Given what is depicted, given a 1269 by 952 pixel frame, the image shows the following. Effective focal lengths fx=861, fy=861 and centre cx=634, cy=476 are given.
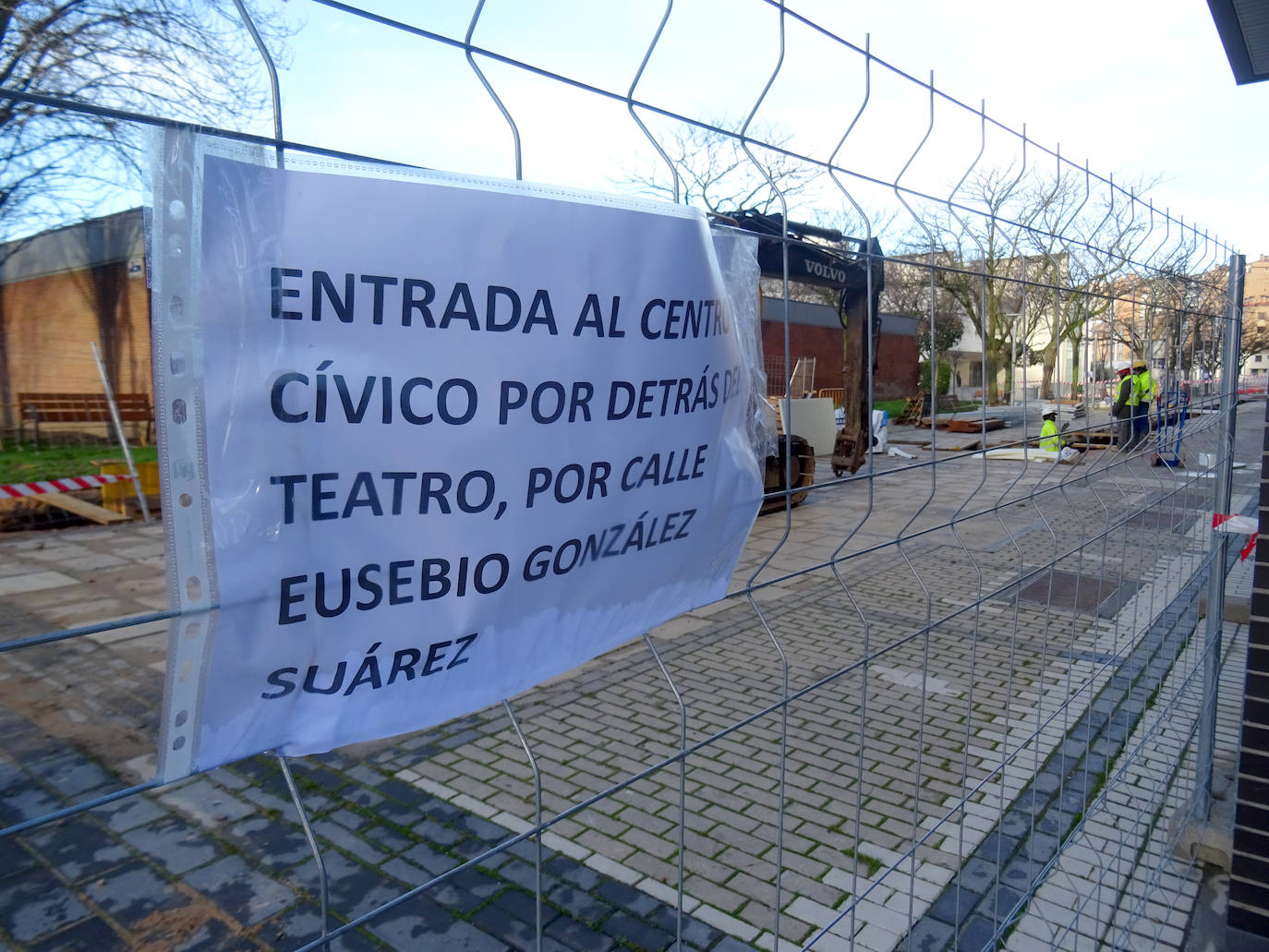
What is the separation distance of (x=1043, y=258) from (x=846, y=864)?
7.98 feet

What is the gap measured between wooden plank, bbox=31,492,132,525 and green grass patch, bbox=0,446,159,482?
3cm

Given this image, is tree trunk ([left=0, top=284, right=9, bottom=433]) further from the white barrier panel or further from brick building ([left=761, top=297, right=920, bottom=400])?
the white barrier panel

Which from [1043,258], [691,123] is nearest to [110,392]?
[691,123]

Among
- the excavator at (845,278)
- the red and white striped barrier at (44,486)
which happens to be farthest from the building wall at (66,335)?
the excavator at (845,278)

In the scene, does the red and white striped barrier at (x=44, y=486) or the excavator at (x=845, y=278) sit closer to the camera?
the red and white striped barrier at (x=44, y=486)

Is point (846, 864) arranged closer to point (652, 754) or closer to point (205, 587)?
point (652, 754)

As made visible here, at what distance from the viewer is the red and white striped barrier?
0.99 m

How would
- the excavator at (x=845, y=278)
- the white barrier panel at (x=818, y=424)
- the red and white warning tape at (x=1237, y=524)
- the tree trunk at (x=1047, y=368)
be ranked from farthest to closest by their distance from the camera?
1. the red and white warning tape at (x=1237, y=524)
2. the white barrier panel at (x=818, y=424)
3. the tree trunk at (x=1047, y=368)
4. the excavator at (x=845, y=278)

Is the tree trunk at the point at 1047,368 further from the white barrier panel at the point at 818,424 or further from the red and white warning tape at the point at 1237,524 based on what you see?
the red and white warning tape at the point at 1237,524

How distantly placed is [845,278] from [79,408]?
89.6 inches

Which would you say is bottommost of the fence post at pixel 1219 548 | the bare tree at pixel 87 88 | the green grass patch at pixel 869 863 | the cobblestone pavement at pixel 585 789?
the green grass patch at pixel 869 863

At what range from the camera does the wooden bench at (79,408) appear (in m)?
0.95

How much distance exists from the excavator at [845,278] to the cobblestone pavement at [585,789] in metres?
0.28

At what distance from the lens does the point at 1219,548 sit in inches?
153
